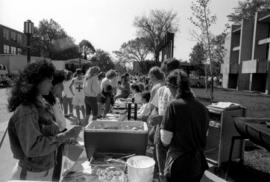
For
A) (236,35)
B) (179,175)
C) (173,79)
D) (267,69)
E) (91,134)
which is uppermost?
(236,35)

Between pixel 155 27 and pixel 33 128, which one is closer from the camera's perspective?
pixel 33 128

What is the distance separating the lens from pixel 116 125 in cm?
228

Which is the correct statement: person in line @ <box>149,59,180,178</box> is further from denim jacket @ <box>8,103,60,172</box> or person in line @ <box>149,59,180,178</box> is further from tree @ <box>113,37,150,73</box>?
tree @ <box>113,37,150,73</box>

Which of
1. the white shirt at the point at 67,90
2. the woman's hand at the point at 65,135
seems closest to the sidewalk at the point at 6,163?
the woman's hand at the point at 65,135

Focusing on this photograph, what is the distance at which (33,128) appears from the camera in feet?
4.74

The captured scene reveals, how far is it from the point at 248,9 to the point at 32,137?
51.9m

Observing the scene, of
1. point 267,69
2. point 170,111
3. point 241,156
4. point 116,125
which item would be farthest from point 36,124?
point 267,69

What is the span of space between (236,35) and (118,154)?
36775mm

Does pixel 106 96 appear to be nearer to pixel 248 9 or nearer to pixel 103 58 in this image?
pixel 248 9

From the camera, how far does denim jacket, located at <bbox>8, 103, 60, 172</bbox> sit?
1.44 m

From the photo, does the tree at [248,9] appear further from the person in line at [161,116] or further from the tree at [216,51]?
the person in line at [161,116]

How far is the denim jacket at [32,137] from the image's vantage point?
1.44 meters

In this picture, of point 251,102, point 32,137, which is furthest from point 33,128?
point 251,102

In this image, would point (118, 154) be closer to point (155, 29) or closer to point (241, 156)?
point (241, 156)
